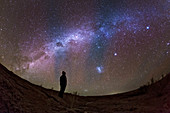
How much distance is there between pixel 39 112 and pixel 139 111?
11.0 ft

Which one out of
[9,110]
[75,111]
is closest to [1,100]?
[9,110]

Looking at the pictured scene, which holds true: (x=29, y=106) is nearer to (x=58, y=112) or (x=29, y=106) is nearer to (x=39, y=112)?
(x=39, y=112)

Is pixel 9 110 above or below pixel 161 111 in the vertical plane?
below

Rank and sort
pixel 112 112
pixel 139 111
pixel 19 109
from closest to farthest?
pixel 19 109 → pixel 139 111 → pixel 112 112

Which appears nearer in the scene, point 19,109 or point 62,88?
point 19,109

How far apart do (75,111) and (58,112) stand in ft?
2.31

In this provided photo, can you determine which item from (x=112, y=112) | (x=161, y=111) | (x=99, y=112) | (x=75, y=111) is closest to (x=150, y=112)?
(x=161, y=111)

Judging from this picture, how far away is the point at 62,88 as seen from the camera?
8.80 m

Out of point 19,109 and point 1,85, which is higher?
point 1,85

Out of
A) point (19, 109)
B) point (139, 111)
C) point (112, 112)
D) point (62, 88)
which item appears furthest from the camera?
point (62, 88)

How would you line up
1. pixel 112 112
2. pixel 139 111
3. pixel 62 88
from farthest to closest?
pixel 62 88 < pixel 112 112 < pixel 139 111

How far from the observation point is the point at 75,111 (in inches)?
235

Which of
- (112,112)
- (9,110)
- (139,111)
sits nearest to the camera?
(9,110)

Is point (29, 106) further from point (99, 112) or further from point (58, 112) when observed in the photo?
point (99, 112)
